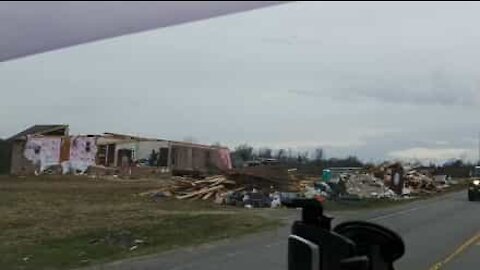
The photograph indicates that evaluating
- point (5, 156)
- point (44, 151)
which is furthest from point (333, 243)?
point (5, 156)

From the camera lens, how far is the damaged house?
7725 cm

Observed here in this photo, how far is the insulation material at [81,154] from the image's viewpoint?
7756cm

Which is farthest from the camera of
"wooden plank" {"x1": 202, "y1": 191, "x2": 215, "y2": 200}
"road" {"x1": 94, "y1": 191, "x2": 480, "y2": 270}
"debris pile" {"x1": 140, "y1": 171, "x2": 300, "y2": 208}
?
"wooden plank" {"x1": 202, "y1": 191, "x2": 215, "y2": 200}

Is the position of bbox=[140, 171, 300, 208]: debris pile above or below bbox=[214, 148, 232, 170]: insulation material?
below

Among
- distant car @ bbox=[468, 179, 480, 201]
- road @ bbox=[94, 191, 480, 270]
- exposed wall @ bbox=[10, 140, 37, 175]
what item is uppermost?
exposed wall @ bbox=[10, 140, 37, 175]

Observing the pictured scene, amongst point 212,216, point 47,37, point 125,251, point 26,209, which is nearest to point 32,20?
point 47,37

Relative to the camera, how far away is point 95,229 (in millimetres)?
21234

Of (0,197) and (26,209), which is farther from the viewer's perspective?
(0,197)

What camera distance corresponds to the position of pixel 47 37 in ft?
13.1

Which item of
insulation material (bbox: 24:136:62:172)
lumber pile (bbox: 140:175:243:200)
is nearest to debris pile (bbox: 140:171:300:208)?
lumber pile (bbox: 140:175:243:200)

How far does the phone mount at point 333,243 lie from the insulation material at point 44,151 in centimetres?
7702

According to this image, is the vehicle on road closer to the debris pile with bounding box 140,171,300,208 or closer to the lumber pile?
the debris pile with bounding box 140,171,300,208

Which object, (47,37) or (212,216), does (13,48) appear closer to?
(47,37)

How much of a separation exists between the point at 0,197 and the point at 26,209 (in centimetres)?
738
